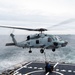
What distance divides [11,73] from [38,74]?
6.06 metres

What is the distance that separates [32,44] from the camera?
27844 millimetres

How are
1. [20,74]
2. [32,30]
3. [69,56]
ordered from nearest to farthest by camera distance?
[32,30] → [20,74] → [69,56]

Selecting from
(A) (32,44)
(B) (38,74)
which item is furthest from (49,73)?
(A) (32,44)

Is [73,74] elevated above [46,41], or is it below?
below

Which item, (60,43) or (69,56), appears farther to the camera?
(69,56)

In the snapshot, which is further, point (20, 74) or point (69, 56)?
point (69, 56)

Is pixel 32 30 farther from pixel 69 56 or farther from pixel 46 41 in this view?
pixel 69 56

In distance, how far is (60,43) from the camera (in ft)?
89.4

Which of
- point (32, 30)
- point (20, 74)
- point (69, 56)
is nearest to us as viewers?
point (32, 30)

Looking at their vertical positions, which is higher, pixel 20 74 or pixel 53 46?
pixel 53 46

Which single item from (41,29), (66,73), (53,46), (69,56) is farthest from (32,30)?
(69,56)

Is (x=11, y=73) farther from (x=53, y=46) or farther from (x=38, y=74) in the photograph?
(x=53, y=46)

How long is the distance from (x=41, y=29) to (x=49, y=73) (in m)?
18.0

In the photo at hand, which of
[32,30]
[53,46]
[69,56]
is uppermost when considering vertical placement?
[32,30]
